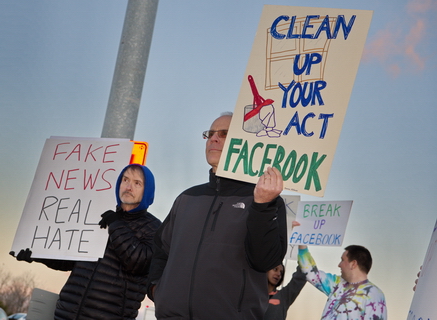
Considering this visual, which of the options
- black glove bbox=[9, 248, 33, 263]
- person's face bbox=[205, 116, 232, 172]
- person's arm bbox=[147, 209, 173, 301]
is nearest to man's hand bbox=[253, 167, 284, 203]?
person's face bbox=[205, 116, 232, 172]

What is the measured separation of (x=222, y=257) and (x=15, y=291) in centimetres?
506

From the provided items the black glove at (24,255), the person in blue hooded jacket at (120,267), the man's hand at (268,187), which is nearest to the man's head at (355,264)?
the person in blue hooded jacket at (120,267)

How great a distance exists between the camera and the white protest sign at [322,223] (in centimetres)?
550

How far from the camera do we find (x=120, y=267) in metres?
2.84

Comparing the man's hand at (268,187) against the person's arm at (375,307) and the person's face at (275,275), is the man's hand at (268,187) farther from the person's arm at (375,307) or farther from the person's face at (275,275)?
the person's face at (275,275)

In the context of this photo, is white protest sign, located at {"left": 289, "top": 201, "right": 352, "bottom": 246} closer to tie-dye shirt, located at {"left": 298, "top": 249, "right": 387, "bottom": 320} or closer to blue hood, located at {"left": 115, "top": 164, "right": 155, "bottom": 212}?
tie-dye shirt, located at {"left": 298, "top": 249, "right": 387, "bottom": 320}

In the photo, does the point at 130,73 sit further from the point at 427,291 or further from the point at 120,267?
the point at 427,291

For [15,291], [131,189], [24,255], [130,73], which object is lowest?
[15,291]

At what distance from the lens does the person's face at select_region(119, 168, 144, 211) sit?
296 centimetres

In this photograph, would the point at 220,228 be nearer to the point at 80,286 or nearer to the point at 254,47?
the point at 254,47

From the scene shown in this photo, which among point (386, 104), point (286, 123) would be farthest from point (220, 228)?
point (386, 104)

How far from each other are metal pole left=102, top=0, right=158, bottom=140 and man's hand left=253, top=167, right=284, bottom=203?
1.93 m

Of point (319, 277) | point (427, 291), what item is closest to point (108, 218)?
point (427, 291)

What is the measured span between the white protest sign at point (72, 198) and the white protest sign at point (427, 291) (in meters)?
1.49
